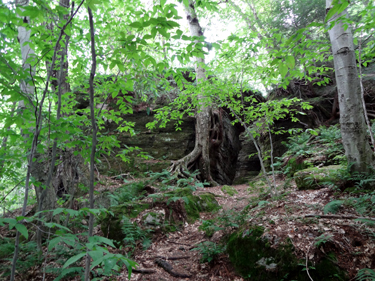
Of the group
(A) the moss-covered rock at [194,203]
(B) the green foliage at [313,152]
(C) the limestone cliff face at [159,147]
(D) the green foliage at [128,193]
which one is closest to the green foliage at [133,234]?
(A) the moss-covered rock at [194,203]

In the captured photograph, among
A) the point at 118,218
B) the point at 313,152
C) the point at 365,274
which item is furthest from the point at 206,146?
the point at 365,274

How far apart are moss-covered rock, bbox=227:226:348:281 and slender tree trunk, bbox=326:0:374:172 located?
237cm

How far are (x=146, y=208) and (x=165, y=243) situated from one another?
3.77 feet

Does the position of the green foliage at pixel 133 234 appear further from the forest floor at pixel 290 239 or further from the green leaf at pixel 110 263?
the green leaf at pixel 110 263

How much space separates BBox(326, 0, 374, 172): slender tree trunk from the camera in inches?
148

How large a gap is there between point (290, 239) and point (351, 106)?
2.85 m

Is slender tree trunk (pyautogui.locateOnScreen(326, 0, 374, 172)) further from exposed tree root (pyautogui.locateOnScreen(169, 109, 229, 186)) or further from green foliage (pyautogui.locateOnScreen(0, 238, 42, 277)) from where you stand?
green foliage (pyautogui.locateOnScreen(0, 238, 42, 277))

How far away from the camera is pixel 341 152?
6.45m

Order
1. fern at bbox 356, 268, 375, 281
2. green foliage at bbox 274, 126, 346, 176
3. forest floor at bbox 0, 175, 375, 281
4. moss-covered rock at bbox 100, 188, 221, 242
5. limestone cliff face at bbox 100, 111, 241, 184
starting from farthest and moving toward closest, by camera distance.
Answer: limestone cliff face at bbox 100, 111, 241, 184 < green foliage at bbox 274, 126, 346, 176 < moss-covered rock at bbox 100, 188, 221, 242 < forest floor at bbox 0, 175, 375, 281 < fern at bbox 356, 268, 375, 281

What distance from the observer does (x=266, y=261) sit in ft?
8.91

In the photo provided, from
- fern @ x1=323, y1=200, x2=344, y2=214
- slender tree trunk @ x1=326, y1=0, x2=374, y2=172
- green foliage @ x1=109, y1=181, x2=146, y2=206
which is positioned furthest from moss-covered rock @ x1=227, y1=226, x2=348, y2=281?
green foliage @ x1=109, y1=181, x2=146, y2=206

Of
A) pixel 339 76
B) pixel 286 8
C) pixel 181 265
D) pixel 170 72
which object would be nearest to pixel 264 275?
pixel 181 265

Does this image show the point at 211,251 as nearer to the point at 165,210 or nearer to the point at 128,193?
the point at 165,210

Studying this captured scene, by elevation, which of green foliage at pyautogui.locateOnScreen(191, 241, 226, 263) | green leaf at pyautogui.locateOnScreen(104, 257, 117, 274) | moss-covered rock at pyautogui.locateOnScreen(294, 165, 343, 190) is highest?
moss-covered rock at pyautogui.locateOnScreen(294, 165, 343, 190)
